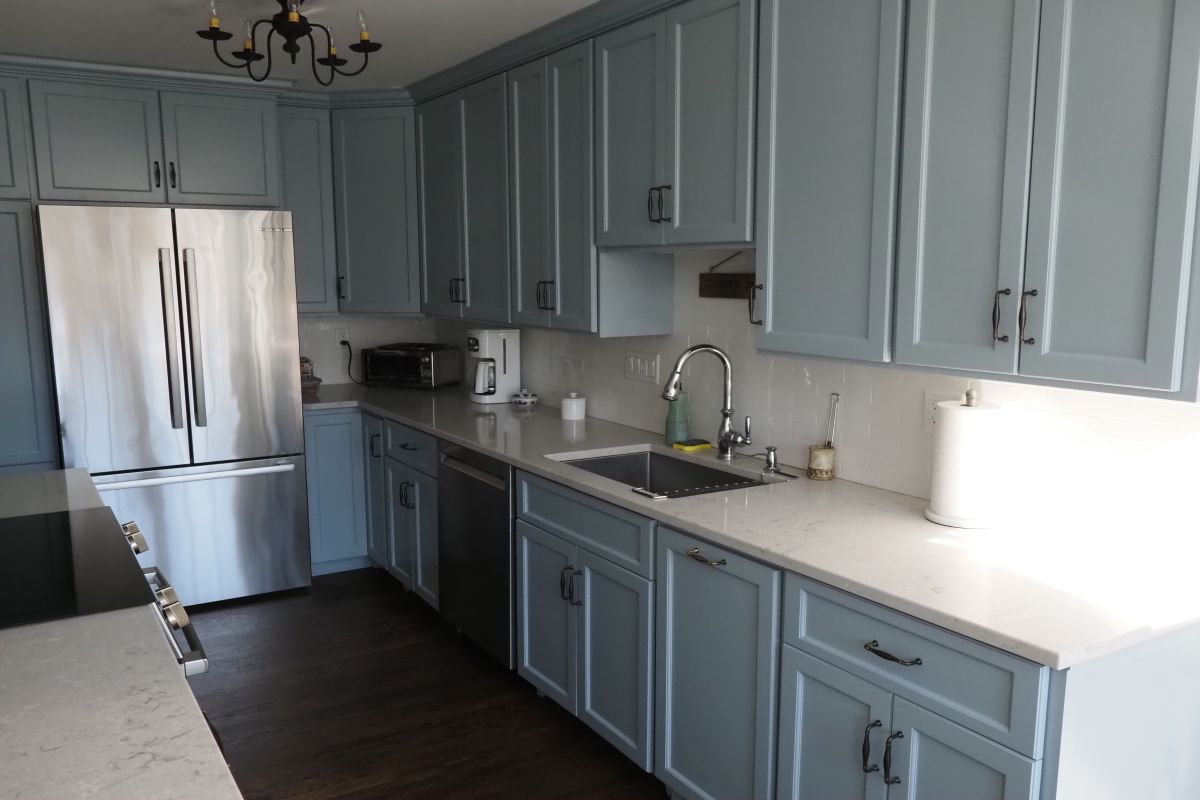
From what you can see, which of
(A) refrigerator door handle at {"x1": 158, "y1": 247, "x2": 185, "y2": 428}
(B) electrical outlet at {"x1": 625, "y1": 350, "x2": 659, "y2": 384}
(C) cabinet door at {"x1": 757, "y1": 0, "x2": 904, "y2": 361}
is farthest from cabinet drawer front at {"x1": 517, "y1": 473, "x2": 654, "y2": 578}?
(A) refrigerator door handle at {"x1": 158, "y1": 247, "x2": 185, "y2": 428}

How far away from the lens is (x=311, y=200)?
14.3ft

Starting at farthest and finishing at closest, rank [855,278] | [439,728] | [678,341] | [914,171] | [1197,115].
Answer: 1. [678,341]
2. [439,728]
3. [855,278]
4. [914,171]
5. [1197,115]

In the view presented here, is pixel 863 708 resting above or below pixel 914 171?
below

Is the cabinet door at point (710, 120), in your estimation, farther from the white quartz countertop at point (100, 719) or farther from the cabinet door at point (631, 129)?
the white quartz countertop at point (100, 719)

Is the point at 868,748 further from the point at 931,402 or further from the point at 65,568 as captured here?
the point at 65,568

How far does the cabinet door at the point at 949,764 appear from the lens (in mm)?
1517

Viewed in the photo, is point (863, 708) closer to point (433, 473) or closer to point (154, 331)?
point (433, 473)

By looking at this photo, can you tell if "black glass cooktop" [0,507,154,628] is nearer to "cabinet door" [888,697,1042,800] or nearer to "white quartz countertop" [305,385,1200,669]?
"white quartz countertop" [305,385,1200,669]

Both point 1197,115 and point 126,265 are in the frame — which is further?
point 126,265

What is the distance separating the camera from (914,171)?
1949mm

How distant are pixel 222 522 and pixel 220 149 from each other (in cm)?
160

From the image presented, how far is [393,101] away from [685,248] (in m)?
2.22

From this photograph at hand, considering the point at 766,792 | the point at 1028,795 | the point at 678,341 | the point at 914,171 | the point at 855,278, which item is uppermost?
the point at 914,171

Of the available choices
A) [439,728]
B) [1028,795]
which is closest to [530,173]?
[439,728]
